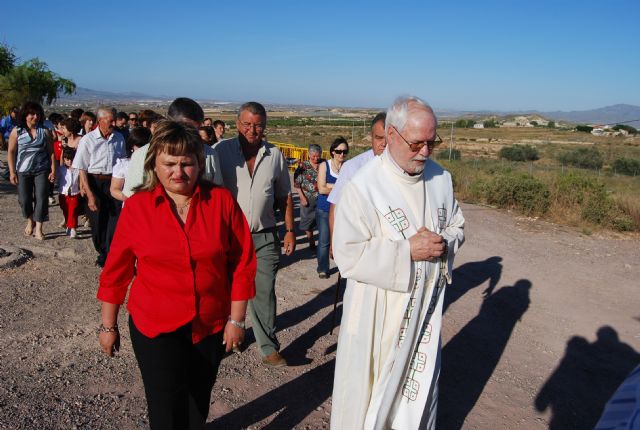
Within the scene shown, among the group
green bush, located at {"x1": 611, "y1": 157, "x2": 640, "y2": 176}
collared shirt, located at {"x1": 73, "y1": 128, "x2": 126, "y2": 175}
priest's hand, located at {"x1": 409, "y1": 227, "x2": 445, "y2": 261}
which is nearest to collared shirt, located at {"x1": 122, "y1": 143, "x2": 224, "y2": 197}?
priest's hand, located at {"x1": 409, "y1": 227, "x2": 445, "y2": 261}

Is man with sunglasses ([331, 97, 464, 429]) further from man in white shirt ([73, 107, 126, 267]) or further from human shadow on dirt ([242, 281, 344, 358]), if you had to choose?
man in white shirt ([73, 107, 126, 267])

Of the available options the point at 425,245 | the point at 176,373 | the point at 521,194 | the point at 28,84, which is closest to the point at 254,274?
the point at 176,373

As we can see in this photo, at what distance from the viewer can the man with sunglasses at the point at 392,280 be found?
2.84 meters

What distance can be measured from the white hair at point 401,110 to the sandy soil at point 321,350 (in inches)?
87.2

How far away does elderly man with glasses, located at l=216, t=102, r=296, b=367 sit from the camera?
4438 mm

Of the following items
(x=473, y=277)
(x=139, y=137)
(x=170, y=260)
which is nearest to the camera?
(x=170, y=260)

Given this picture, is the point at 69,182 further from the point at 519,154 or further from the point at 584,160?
the point at 519,154

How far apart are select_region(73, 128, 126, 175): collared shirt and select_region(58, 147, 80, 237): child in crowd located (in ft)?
5.12

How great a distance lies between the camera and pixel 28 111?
25.7ft

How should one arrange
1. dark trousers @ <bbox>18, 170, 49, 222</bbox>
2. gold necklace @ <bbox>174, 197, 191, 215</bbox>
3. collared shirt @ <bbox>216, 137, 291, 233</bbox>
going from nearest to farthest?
gold necklace @ <bbox>174, 197, 191, 215</bbox> → collared shirt @ <bbox>216, 137, 291, 233</bbox> → dark trousers @ <bbox>18, 170, 49, 222</bbox>

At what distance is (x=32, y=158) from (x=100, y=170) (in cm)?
180

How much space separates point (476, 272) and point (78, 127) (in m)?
6.37

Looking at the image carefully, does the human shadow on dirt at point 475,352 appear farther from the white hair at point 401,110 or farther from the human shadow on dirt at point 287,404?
the white hair at point 401,110

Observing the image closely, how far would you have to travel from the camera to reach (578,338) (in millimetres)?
5676
